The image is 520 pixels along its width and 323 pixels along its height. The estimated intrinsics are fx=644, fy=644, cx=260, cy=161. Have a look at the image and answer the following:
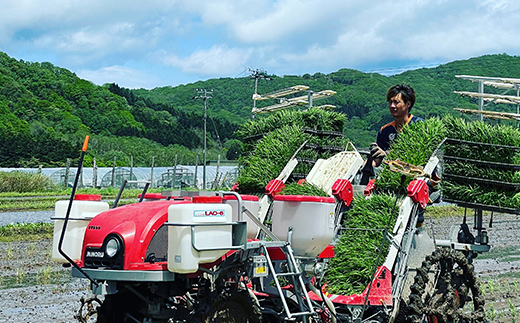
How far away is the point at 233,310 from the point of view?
5.07 m

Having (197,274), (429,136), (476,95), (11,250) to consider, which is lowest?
(11,250)

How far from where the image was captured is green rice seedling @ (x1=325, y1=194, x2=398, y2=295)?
6438mm

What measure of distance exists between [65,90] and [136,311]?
296ft

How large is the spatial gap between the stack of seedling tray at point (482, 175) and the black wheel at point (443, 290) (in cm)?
85

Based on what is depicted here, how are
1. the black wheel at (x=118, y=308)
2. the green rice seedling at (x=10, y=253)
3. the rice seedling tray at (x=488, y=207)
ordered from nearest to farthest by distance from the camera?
1. the black wheel at (x=118, y=308)
2. the rice seedling tray at (x=488, y=207)
3. the green rice seedling at (x=10, y=253)

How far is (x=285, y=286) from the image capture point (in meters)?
6.40

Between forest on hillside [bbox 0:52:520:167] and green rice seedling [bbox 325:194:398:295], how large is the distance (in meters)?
44.2

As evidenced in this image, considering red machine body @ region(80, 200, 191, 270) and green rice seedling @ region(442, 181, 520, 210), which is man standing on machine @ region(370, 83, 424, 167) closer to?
green rice seedling @ region(442, 181, 520, 210)

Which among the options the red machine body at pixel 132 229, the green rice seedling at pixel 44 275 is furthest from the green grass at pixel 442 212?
the red machine body at pixel 132 229

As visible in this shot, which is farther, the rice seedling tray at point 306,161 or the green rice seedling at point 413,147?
the rice seedling tray at point 306,161

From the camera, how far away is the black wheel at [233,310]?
16.0 ft

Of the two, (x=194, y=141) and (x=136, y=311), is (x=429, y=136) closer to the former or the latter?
(x=136, y=311)

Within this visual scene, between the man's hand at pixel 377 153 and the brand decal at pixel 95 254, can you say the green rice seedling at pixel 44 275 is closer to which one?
the man's hand at pixel 377 153

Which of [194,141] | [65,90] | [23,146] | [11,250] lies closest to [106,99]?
[65,90]
